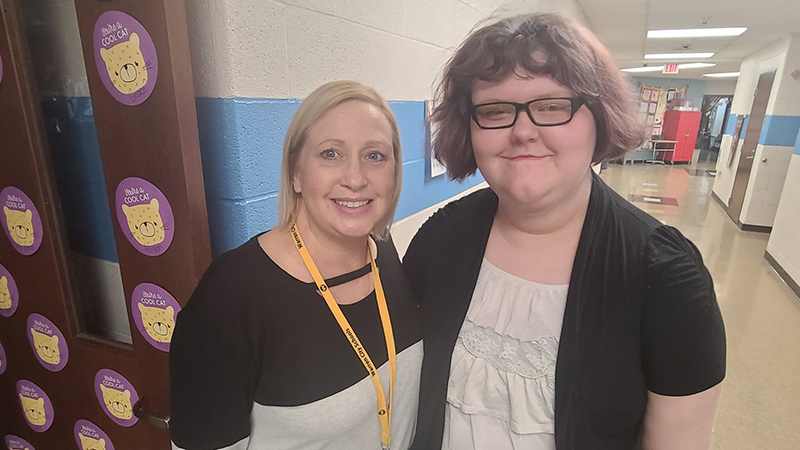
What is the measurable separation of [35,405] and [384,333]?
1.35 m

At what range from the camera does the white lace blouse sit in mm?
973

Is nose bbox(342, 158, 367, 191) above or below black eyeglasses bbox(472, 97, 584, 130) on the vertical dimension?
below

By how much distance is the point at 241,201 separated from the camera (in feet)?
3.79

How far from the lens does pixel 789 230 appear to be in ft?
15.8

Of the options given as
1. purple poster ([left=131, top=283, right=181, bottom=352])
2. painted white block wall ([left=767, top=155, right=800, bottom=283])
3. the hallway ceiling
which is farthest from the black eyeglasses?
painted white block wall ([left=767, top=155, right=800, bottom=283])

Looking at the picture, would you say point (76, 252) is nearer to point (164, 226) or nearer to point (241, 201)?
point (164, 226)

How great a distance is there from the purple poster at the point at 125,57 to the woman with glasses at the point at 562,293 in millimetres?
697

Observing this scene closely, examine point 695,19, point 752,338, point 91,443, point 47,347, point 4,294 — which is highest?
point 695,19

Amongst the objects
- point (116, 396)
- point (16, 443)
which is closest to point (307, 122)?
point (116, 396)

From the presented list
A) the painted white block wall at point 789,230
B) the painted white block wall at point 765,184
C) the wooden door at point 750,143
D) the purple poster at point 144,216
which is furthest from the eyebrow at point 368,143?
the wooden door at point 750,143

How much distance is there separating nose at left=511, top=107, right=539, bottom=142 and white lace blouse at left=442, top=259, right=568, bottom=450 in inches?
13.5

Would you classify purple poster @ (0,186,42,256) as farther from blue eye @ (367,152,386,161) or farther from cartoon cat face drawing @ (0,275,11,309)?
blue eye @ (367,152,386,161)

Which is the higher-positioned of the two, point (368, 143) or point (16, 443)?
point (368, 143)

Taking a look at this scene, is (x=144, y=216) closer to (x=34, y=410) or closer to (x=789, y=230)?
(x=34, y=410)
